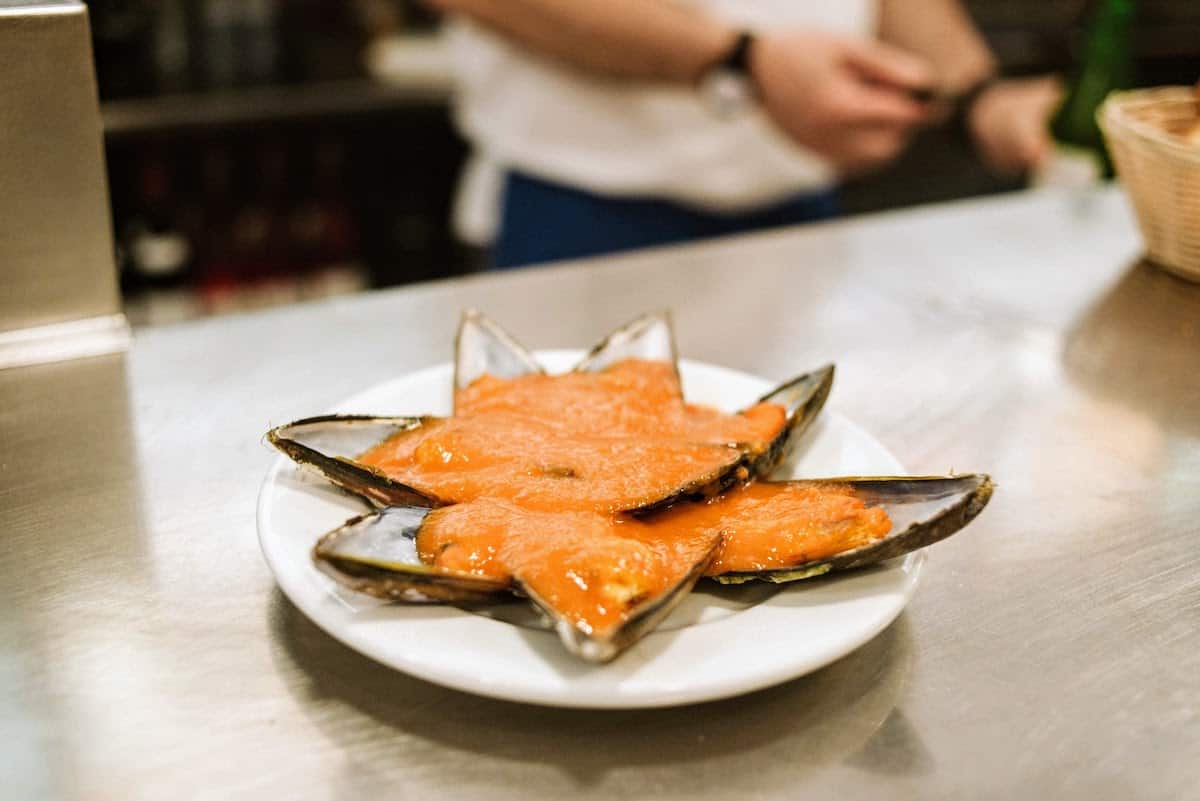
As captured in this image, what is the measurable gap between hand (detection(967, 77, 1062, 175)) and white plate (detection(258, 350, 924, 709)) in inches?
56.3

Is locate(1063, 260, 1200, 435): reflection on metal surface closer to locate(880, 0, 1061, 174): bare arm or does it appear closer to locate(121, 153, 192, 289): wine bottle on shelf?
locate(880, 0, 1061, 174): bare arm

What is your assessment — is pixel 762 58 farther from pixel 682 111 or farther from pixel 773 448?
pixel 773 448

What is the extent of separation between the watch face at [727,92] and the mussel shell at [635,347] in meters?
0.94

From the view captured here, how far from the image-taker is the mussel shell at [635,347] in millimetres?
1050

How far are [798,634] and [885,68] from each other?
127cm

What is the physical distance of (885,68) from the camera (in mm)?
1774

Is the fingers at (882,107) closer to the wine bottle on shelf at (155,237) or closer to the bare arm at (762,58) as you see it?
the bare arm at (762,58)

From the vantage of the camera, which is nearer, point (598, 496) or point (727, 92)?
point (598, 496)

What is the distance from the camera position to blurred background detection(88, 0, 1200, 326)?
2662 millimetres

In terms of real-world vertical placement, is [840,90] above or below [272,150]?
above

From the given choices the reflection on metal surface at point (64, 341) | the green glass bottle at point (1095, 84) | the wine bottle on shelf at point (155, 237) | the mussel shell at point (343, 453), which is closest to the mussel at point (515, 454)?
the mussel shell at point (343, 453)

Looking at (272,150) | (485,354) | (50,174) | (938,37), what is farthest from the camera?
(272,150)

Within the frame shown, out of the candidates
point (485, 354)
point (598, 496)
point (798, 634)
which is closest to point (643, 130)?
point (485, 354)

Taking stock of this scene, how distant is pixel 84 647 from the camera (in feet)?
2.54
